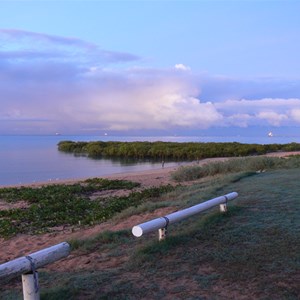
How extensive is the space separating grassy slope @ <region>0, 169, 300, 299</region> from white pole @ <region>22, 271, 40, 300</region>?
50cm

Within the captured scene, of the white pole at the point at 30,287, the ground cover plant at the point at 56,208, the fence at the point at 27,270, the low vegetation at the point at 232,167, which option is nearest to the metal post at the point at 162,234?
the fence at the point at 27,270

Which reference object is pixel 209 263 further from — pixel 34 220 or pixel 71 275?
pixel 34 220

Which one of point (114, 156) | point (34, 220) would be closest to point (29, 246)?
point (34, 220)

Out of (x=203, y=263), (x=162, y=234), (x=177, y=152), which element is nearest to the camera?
(x=203, y=263)

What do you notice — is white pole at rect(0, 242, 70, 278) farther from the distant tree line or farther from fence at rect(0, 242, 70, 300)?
the distant tree line

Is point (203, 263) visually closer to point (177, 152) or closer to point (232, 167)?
point (232, 167)

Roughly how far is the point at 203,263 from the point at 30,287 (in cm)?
216

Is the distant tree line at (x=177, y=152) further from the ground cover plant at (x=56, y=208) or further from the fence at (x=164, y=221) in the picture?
the fence at (x=164, y=221)

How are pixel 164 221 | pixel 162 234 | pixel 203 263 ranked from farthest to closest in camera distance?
pixel 162 234
pixel 164 221
pixel 203 263

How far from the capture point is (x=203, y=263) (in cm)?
526

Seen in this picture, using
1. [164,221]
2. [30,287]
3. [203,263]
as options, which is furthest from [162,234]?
[30,287]

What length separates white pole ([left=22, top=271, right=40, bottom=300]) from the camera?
3.88 m

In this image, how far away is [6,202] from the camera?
15359 millimetres

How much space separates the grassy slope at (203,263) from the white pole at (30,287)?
50 centimetres
